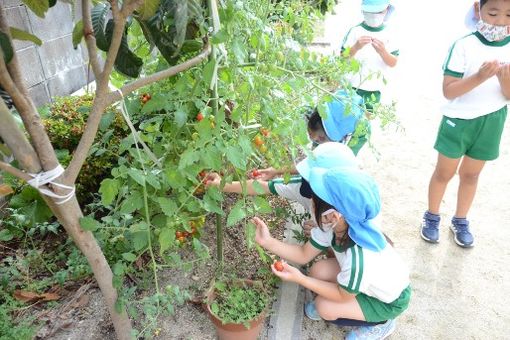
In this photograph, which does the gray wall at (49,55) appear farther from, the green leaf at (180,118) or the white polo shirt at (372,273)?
the white polo shirt at (372,273)

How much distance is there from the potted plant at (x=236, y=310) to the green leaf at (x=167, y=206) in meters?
0.42

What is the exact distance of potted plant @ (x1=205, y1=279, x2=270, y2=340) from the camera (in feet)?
5.19

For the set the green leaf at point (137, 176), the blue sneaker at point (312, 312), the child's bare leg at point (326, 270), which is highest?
the green leaf at point (137, 176)

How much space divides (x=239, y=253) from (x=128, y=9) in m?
1.36

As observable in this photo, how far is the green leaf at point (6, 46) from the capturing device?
951 mm

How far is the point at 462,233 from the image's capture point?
2.40 m

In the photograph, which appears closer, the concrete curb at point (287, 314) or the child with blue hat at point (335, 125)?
the concrete curb at point (287, 314)

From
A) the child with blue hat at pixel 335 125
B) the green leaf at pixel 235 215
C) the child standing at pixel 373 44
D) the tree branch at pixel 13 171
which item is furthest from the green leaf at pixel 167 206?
the child standing at pixel 373 44

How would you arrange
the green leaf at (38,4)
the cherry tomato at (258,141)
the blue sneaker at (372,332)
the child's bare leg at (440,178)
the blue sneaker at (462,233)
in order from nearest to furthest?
the green leaf at (38,4)
the cherry tomato at (258,141)
the blue sneaker at (372,332)
the child's bare leg at (440,178)
the blue sneaker at (462,233)

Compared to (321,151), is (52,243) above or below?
below

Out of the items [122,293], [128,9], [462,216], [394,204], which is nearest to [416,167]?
[394,204]

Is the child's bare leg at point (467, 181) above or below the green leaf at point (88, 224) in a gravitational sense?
below

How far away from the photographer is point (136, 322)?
1727 mm

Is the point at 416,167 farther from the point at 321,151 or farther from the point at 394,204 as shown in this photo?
the point at 321,151
